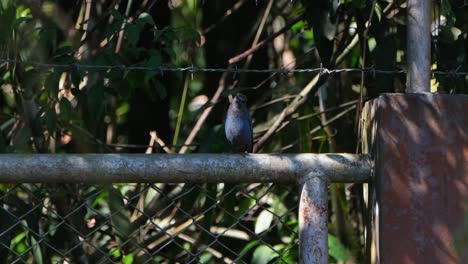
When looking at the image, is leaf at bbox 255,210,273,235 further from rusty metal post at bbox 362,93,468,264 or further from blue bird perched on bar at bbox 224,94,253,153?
rusty metal post at bbox 362,93,468,264

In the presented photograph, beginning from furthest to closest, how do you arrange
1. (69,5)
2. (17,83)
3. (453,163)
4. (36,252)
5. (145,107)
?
(145,107) → (69,5) → (17,83) → (36,252) → (453,163)

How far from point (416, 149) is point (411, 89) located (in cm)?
17

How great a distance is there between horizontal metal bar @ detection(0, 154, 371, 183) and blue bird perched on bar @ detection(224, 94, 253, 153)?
5.28 ft

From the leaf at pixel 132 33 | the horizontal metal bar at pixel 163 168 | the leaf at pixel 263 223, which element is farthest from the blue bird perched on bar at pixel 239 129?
the horizontal metal bar at pixel 163 168

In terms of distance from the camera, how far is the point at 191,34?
3.66 metres

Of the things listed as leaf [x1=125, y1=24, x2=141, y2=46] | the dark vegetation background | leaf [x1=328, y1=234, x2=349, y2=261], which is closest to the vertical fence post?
→ the dark vegetation background

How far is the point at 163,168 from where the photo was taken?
6.91 ft

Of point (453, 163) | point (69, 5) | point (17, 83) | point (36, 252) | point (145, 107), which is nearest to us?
point (453, 163)

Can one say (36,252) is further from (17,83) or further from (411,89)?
(411,89)

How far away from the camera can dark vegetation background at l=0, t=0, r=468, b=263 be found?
11.3 feet

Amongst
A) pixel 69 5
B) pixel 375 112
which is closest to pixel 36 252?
pixel 69 5

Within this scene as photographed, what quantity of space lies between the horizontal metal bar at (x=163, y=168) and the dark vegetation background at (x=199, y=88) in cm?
83

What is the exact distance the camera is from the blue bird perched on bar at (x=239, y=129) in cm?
376

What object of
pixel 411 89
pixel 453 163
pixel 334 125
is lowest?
pixel 334 125
